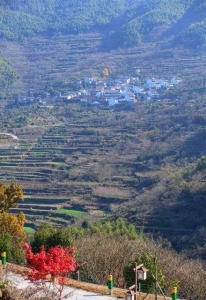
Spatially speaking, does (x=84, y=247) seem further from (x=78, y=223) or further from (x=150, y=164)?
(x=150, y=164)

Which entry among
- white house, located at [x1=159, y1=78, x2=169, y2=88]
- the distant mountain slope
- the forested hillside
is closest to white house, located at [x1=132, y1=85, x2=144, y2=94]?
white house, located at [x1=159, y1=78, x2=169, y2=88]

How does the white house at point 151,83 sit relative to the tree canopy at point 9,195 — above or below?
above

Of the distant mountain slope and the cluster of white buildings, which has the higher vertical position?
the distant mountain slope

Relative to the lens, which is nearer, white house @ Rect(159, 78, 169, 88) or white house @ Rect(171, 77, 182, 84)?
white house @ Rect(171, 77, 182, 84)

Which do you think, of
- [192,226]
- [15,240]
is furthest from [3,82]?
[15,240]

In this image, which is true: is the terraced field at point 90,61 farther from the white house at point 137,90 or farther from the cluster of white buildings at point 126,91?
the white house at point 137,90

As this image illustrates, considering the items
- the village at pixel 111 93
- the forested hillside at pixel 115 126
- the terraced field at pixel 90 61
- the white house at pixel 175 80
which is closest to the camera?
the forested hillside at pixel 115 126

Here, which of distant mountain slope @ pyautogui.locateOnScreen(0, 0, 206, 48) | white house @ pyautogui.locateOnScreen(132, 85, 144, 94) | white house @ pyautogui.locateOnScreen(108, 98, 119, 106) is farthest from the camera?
distant mountain slope @ pyautogui.locateOnScreen(0, 0, 206, 48)

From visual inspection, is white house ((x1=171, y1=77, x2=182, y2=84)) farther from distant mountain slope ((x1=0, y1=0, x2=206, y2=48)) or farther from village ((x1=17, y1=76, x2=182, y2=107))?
distant mountain slope ((x1=0, y1=0, x2=206, y2=48))

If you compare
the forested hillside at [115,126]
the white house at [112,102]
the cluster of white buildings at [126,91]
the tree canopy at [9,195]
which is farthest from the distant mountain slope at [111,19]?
the tree canopy at [9,195]
